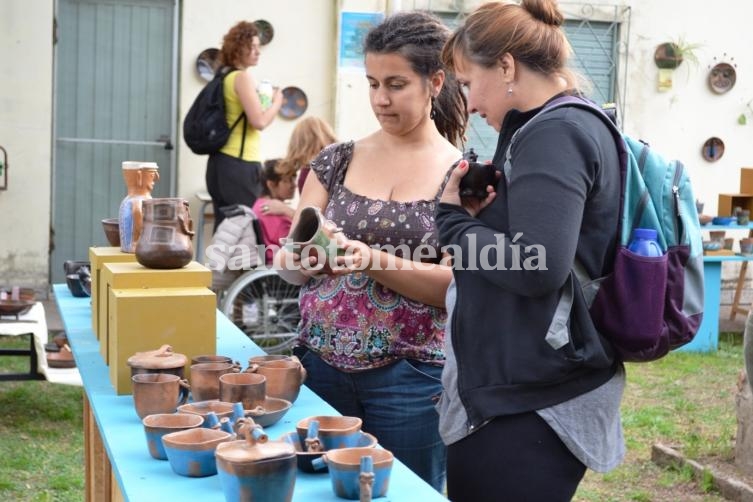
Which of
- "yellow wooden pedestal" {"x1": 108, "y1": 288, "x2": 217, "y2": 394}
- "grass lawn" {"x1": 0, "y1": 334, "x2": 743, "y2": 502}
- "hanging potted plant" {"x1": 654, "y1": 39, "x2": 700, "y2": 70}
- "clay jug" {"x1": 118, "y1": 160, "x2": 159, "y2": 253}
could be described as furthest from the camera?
"hanging potted plant" {"x1": 654, "y1": 39, "x2": 700, "y2": 70}

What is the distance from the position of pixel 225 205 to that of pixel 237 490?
4742 mm

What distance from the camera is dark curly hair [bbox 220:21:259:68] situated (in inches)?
231

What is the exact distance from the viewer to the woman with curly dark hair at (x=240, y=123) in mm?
5887

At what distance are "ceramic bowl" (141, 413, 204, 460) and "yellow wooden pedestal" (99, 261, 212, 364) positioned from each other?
48cm

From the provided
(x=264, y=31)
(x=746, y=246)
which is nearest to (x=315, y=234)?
(x=264, y=31)

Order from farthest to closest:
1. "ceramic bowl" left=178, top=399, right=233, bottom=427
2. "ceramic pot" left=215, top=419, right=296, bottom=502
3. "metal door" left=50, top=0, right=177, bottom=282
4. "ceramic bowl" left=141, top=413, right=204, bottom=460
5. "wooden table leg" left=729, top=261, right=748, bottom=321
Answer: "wooden table leg" left=729, top=261, right=748, bottom=321
"metal door" left=50, top=0, right=177, bottom=282
"ceramic bowl" left=178, top=399, right=233, bottom=427
"ceramic bowl" left=141, top=413, right=204, bottom=460
"ceramic pot" left=215, top=419, right=296, bottom=502

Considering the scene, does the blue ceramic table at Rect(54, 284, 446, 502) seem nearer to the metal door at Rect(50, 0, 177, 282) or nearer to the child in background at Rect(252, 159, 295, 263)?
the child in background at Rect(252, 159, 295, 263)

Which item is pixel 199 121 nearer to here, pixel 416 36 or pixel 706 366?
pixel 706 366

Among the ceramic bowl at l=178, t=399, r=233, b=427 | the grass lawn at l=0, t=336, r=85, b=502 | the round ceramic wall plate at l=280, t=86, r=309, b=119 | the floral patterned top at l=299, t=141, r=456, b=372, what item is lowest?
the grass lawn at l=0, t=336, r=85, b=502

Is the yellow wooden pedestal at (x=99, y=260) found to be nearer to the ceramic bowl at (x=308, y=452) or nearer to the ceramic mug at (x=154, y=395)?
the ceramic mug at (x=154, y=395)

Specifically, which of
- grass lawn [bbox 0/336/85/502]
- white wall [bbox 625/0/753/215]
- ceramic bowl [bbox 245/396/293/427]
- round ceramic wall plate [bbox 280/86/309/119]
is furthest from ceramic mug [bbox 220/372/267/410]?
white wall [bbox 625/0/753/215]

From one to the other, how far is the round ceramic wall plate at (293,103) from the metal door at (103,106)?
78 cm

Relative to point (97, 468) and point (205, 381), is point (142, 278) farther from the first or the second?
point (97, 468)

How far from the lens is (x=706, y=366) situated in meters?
6.54
